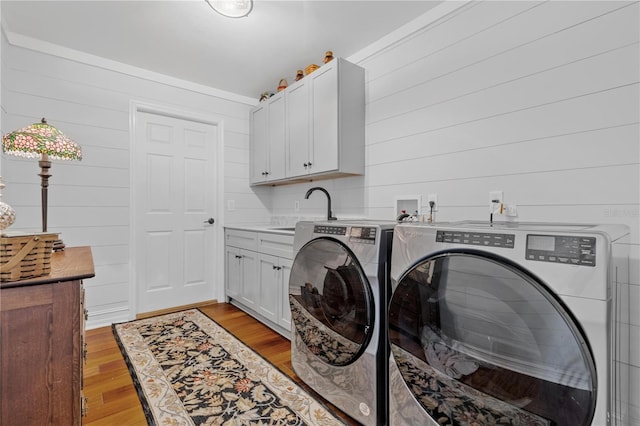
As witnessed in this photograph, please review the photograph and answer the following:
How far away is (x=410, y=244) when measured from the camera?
3.95 ft

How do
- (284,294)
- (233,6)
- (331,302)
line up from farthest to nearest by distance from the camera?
(284,294)
(233,6)
(331,302)

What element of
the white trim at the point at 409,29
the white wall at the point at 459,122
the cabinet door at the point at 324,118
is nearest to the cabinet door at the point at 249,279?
the white wall at the point at 459,122

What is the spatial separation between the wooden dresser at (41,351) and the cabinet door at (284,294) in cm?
150

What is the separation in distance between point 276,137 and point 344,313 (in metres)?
2.11

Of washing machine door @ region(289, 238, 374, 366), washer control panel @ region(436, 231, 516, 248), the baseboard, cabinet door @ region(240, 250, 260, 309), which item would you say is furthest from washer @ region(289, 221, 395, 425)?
the baseboard

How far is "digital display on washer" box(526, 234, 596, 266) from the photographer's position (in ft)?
2.61

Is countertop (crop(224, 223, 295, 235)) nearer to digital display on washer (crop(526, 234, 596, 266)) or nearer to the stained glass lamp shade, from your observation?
the stained glass lamp shade

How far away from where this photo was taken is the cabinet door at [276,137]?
9.87ft

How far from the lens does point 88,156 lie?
2697 mm

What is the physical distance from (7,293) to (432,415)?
1.39m

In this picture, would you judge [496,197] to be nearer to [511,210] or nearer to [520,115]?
[511,210]

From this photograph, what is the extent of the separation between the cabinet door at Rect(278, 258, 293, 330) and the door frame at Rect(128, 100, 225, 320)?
4.25 feet

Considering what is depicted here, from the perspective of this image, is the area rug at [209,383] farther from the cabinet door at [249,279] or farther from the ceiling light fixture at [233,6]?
the ceiling light fixture at [233,6]

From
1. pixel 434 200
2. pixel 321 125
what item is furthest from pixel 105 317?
pixel 434 200
